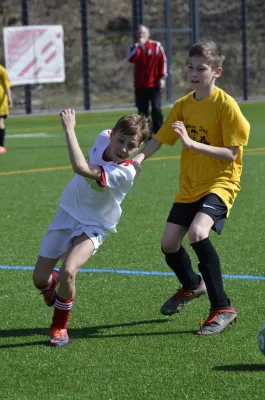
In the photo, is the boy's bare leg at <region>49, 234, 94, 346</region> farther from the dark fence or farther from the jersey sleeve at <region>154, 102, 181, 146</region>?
the dark fence

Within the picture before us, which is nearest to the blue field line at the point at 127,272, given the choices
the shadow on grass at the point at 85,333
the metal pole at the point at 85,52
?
the shadow on grass at the point at 85,333

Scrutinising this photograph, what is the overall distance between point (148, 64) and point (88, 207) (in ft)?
42.2

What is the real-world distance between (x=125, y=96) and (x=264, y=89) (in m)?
4.88

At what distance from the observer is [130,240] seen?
8.62 meters

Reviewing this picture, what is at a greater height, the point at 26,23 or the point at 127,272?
the point at 127,272

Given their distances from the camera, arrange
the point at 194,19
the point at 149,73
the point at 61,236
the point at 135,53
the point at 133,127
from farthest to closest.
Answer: the point at 194,19
the point at 135,53
the point at 149,73
the point at 61,236
the point at 133,127

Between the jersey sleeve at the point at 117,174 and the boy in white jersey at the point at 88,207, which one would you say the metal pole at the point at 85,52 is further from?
the jersey sleeve at the point at 117,174

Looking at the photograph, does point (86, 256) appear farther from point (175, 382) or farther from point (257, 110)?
point (257, 110)

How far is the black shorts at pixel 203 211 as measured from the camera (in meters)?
5.80

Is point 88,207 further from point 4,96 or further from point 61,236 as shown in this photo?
point 4,96

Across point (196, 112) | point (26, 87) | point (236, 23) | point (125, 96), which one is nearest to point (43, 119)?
point (26, 87)

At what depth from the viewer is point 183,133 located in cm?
553

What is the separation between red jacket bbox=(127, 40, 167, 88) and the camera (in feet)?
59.8

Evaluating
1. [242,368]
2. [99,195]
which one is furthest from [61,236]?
[242,368]
